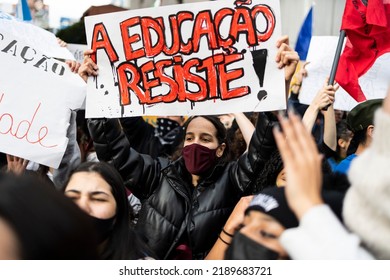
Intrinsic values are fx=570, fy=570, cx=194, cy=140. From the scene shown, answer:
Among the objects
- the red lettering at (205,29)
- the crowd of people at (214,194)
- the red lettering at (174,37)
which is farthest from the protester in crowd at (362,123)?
the red lettering at (174,37)

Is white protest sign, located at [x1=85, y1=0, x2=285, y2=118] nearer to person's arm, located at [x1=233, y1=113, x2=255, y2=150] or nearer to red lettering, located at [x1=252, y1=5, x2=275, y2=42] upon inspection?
red lettering, located at [x1=252, y1=5, x2=275, y2=42]

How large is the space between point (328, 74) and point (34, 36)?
206 centimetres

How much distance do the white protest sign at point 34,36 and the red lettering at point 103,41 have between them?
1.28 ft

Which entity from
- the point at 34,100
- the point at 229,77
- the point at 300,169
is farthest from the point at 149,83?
the point at 300,169

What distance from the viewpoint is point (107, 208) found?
86.4 inches

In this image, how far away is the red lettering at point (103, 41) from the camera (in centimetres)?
312

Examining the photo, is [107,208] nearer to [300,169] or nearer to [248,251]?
[248,251]

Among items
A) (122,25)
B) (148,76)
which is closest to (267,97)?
(148,76)

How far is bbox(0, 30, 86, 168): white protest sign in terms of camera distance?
10.3 feet

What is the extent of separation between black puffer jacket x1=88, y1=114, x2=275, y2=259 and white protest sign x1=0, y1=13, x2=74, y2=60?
1.83 feet

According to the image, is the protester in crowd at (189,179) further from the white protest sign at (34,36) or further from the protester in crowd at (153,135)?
the protester in crowd at (153,135)

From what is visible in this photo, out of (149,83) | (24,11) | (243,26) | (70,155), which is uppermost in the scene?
(243,26)

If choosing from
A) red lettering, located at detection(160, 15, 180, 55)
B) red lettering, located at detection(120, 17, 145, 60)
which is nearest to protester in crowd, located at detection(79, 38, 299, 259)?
red lettering, located at detection(120, 17, 145, 60)

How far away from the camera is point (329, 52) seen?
4094 millimetres
